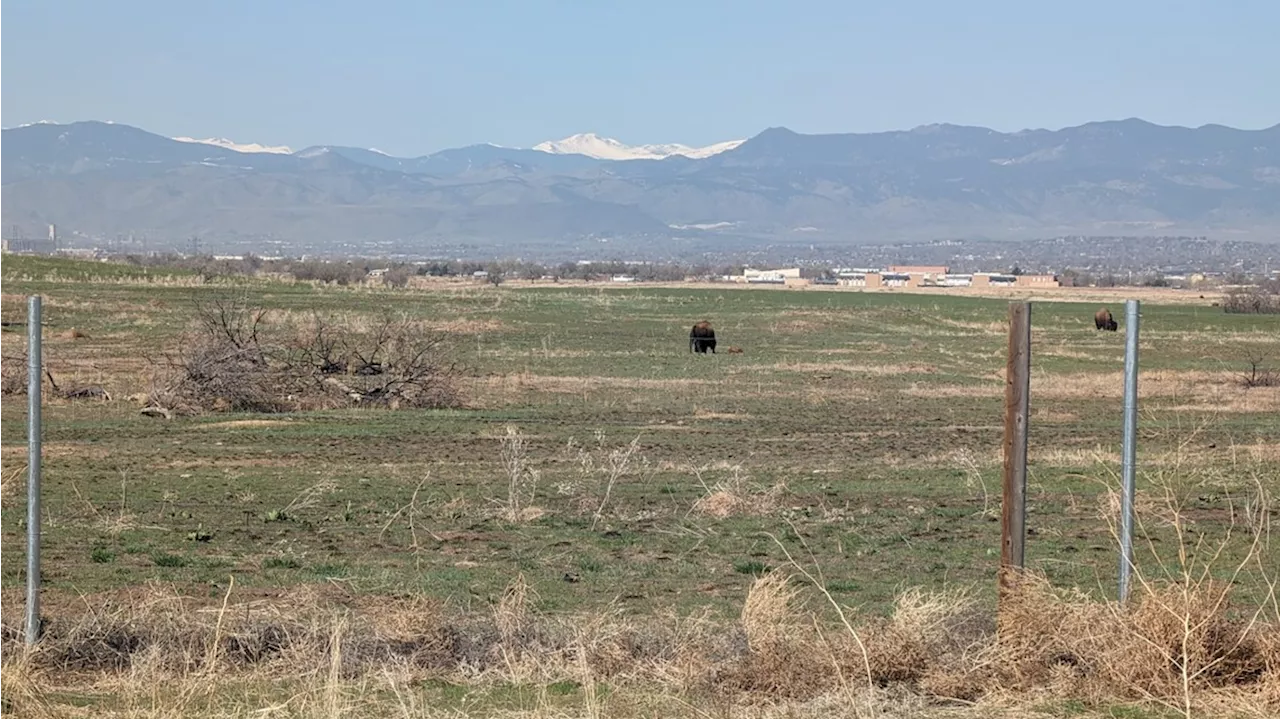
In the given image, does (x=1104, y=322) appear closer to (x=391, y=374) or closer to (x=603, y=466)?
(x=391, y=374)

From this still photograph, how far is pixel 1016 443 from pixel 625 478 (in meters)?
10.9

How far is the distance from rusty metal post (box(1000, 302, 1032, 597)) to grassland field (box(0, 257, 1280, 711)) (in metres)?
0.84

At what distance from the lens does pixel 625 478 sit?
19.1 m

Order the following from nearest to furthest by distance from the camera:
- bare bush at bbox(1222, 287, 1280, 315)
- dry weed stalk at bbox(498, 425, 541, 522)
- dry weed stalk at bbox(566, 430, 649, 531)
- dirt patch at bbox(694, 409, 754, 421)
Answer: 1. dry weed stalk at bbox(498, 425, 541, 522)
2. dry weed stalk at bbox(566, 430, 649, 531)
3. dirt patch at bbox(694, 409, 754, 421)
4. bare bush at bbox(1222, 287, 1280, 315)

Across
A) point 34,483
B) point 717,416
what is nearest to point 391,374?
point 717,416

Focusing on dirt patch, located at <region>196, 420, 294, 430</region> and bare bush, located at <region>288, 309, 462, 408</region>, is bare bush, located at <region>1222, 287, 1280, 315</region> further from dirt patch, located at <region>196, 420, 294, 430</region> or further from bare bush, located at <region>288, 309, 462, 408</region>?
dirt patch, located at <region>196, 420, 294, 430</region>

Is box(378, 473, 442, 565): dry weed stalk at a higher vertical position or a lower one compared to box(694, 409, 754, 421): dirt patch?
higher

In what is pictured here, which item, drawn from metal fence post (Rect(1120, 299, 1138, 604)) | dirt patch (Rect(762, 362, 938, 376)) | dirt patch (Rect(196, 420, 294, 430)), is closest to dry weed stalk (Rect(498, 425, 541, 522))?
metal fence post (Rect(1120, 299, 1138, 604))

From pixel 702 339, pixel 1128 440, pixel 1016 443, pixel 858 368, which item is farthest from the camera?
pixel 702 339

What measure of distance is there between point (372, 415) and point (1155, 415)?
1493 centimetres

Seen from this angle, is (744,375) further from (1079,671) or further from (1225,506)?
(1079,671)

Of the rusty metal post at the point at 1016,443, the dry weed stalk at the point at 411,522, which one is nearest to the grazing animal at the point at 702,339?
the dry weed stalk at the point at 411,522

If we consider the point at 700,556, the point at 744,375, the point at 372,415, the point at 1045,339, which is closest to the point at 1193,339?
the point at 1045,339

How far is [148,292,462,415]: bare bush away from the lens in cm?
2855
